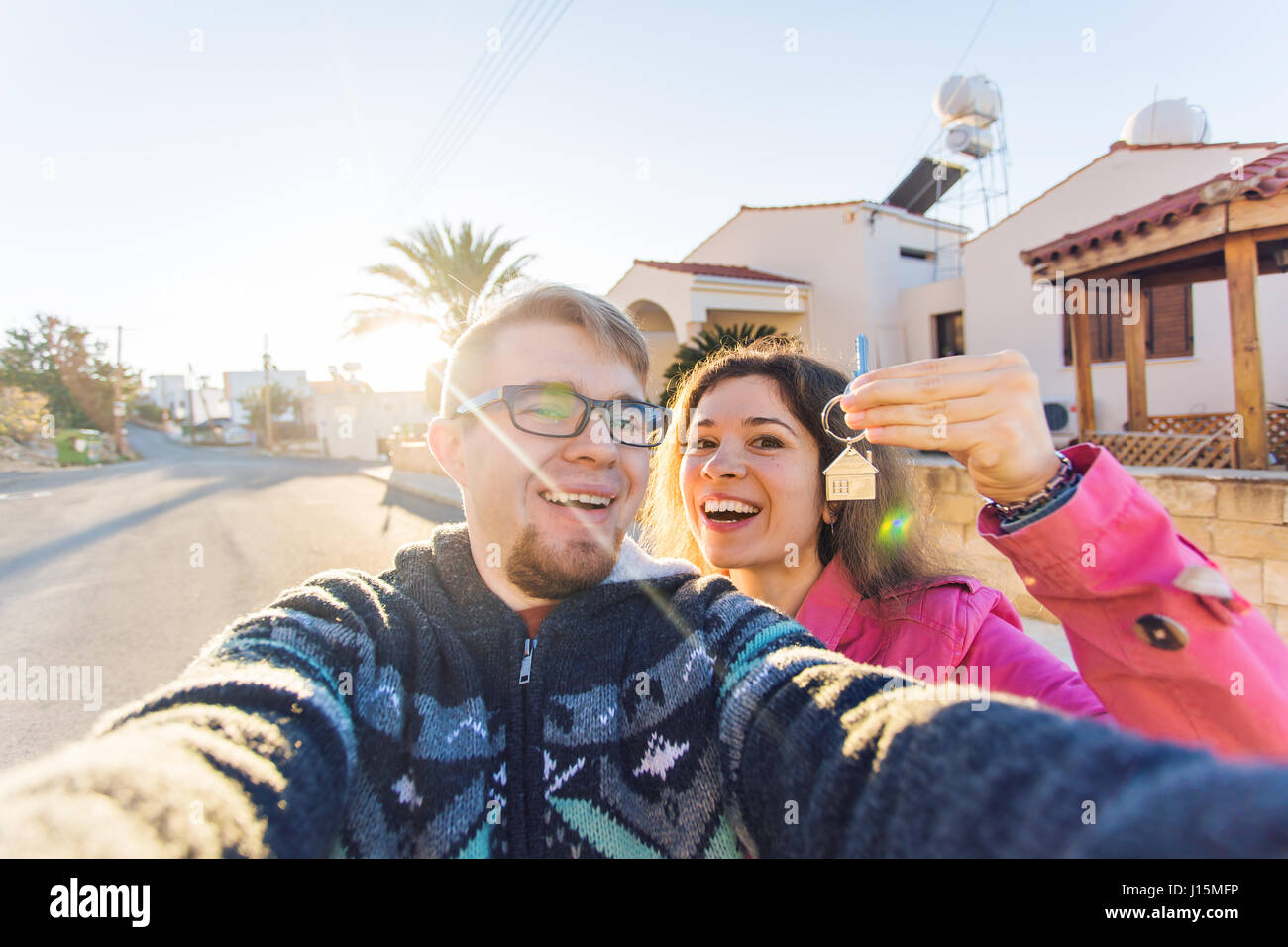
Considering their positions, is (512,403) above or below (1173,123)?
below

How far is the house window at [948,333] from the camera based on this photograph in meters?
14.1

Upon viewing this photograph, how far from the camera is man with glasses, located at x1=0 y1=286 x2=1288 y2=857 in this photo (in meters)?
0.72

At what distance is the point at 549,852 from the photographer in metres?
1.22

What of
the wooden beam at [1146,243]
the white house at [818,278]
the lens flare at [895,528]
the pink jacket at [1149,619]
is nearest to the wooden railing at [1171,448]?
the wooden beam at [1146,243]

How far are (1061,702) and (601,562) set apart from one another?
4.26ft

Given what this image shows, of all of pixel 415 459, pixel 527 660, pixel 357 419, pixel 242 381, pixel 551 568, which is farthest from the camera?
pixel 242 381

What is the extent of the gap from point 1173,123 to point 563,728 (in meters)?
16.7

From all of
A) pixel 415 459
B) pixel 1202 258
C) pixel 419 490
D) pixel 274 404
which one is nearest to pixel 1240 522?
pixel 1202 258

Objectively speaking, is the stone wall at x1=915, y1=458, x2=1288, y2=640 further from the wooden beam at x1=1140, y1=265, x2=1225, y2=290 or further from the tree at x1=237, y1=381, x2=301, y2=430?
the tree at x1=237, y1=381, x2=301, y2=430

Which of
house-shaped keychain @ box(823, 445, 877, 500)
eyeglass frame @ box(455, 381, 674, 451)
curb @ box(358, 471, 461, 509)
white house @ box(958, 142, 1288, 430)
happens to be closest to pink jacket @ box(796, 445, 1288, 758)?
house-shaped keychain @ box(823, 445, 877, 500)

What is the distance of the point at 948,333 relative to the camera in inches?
565

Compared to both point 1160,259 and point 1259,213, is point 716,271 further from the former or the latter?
point 1259,213

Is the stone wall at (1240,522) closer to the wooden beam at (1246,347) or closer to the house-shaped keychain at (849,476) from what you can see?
the wooden beam at (1246,347)

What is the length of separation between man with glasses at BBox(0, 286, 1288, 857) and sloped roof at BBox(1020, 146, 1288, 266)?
6.23m
